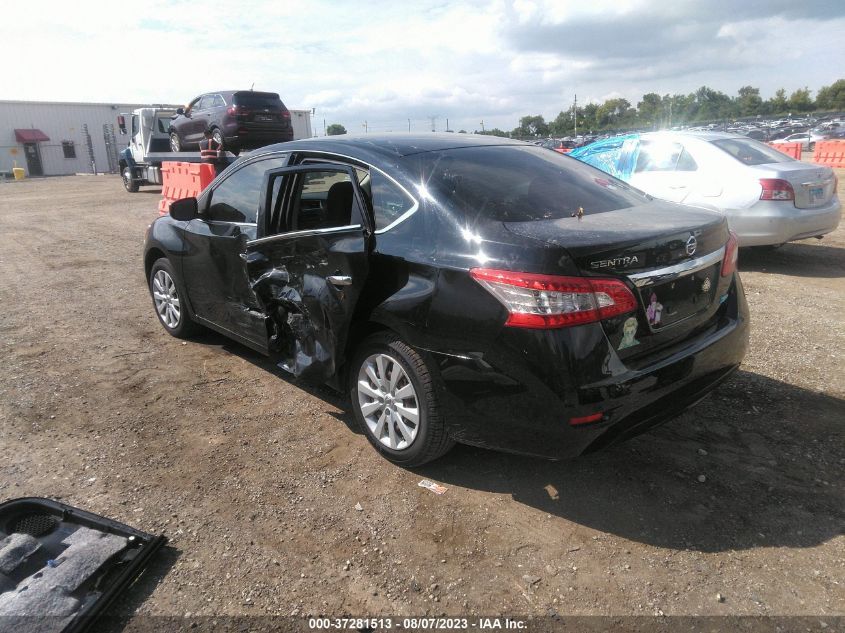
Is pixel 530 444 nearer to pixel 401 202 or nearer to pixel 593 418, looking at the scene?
pixel 593 418

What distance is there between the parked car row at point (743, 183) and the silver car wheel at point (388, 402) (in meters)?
5.33

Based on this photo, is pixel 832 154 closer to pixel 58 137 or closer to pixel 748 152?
pixel 748 152

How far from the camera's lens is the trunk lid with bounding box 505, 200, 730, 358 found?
103 inches

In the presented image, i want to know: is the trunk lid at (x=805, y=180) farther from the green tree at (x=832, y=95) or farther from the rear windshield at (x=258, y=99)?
the green tree at (x=832, y=95)

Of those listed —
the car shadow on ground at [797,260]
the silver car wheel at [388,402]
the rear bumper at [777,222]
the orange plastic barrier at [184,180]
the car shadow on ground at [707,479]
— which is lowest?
the car shadow on ground at [707,479]

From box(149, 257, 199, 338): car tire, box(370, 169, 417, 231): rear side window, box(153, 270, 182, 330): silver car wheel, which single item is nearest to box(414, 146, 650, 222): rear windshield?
box(370, 169, 417, 231): rear side window

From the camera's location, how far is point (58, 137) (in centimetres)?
4441

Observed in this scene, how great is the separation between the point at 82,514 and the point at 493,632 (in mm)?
1963

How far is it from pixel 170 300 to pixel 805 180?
6872 millimetres

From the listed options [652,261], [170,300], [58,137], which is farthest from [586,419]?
[58,137]

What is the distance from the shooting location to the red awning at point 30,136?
4266 centimetres

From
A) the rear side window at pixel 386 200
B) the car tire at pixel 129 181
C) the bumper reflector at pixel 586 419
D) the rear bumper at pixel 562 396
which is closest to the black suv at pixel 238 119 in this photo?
the car tire at pixel 129 181

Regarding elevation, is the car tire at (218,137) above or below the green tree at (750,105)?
below

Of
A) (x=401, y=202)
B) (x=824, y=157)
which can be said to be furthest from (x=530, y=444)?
(x=824, y=157)
